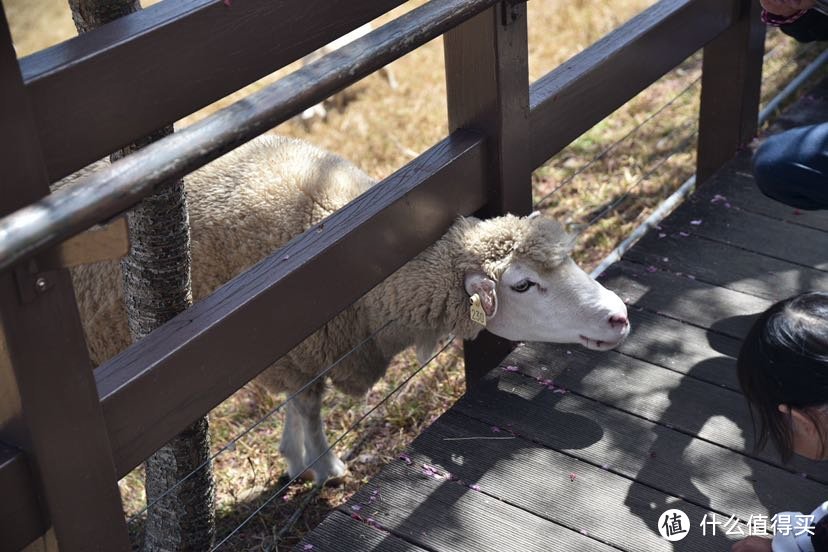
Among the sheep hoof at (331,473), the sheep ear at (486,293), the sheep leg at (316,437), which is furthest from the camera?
the sheep hoof at (331,473)

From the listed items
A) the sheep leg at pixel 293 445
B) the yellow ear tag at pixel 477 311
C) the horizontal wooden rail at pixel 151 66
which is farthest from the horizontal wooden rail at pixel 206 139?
the sheep leg at pixel 293 445

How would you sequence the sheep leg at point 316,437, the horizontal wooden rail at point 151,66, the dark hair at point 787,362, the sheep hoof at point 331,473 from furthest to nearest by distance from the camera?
the sheep hoof at point 331,473 → the sheep leg at point 316,437 → the dark hair at point 787,362 → the horizontal wooden rail at point 151,66

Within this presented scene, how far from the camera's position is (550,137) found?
328cm

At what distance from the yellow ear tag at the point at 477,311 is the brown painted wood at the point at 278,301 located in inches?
8.4

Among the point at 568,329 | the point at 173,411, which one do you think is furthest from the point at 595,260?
the point at 173,411

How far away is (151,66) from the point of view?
75.7 inches

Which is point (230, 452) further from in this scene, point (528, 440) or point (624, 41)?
point (624, 41)

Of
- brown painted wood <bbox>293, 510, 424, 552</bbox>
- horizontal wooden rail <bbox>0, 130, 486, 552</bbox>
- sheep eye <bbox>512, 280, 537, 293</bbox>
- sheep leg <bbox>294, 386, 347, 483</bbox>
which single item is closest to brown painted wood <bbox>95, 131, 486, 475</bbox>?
horizontal wooden rail <bbox>0, 130, 486, 552</bbox>

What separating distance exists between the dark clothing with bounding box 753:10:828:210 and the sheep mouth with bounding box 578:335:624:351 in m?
0.86

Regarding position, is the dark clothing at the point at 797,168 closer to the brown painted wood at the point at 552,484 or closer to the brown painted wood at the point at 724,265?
the brown painted wood at the point at 724,265

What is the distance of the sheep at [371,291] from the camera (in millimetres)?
2994

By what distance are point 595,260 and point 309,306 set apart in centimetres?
245

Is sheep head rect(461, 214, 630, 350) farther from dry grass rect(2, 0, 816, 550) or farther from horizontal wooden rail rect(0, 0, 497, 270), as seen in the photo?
dry grass rect(2, 0, 816, 550)

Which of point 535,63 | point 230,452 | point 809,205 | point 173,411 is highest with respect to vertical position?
point 173,411
